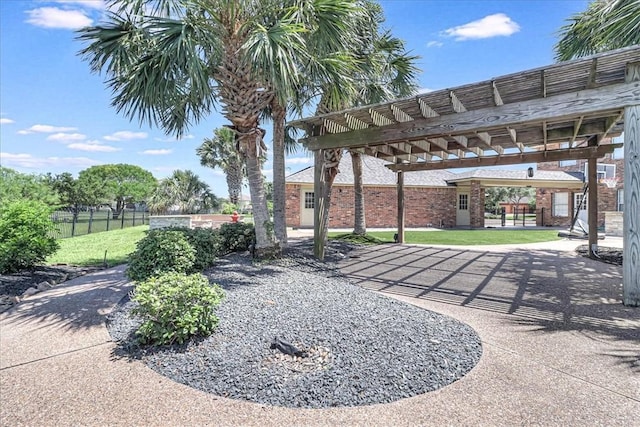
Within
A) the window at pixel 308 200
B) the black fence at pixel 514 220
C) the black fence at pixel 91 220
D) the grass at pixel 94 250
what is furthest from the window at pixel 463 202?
the black fence at pixel 91 220

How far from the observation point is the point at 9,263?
6.62 meters

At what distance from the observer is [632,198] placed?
15.4 feet

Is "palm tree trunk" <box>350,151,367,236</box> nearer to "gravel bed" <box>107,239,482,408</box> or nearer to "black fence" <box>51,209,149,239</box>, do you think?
"gravel bed" <box>107,239,482,408</box>

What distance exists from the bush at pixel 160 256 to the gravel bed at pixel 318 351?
22.8 inches

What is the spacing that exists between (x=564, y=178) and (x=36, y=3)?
24526 millimetres

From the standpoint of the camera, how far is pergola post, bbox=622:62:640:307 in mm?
4641

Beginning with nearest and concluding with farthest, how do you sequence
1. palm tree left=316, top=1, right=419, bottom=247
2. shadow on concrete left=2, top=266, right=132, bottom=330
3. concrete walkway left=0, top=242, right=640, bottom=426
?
concrete walkway left=0, top=242, right=640, bottom=426, shadow on concrete left=2, top=266, right=132, bottom=330, palm tree left=316, top=1, right=419, bottom=247

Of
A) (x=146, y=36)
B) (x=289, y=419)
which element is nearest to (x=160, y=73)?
(x=146, y=36)

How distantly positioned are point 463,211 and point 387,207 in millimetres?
5232

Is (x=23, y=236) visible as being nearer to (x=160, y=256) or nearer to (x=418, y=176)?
(x=160, y=256)

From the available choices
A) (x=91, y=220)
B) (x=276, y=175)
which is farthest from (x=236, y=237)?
(x=91, y=220)

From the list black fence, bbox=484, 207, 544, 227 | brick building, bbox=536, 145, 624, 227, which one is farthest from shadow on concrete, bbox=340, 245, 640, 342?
black fence, bbox=484, 207, 544, 227

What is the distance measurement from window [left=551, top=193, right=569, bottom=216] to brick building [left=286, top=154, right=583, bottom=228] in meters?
1.17

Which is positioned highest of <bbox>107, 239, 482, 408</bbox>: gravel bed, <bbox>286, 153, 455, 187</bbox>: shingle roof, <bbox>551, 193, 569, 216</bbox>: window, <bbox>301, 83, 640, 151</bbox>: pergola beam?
<bbox>286, 153, 455, 187</bbox>: shingle roof
